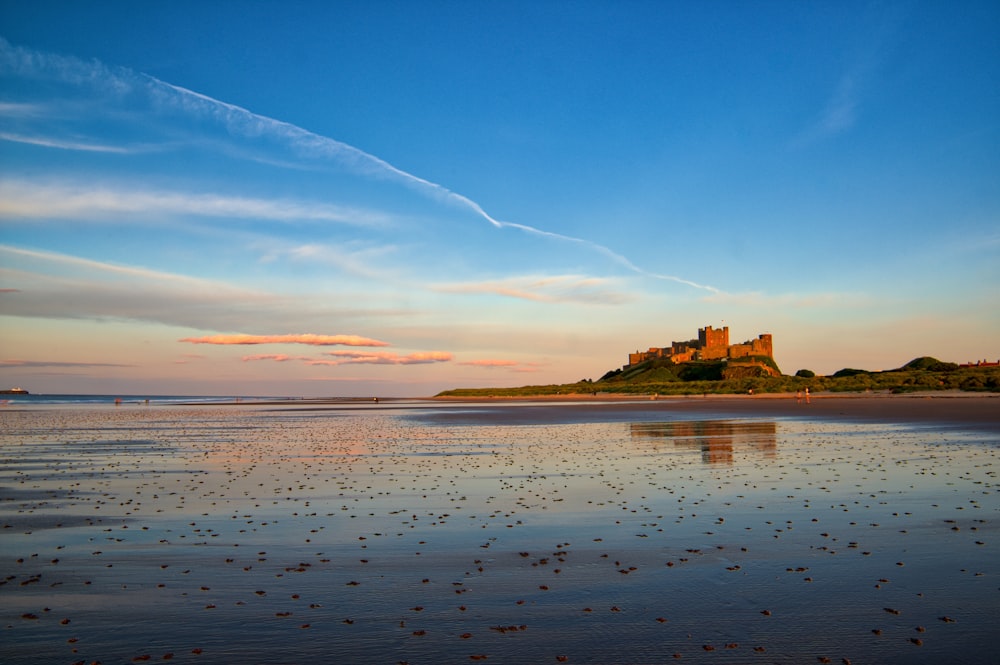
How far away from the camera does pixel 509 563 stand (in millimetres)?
12391

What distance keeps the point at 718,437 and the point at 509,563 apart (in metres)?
29.7

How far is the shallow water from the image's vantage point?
28.2 feet

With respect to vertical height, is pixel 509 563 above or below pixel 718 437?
below

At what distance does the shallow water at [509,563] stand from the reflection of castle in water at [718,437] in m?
3.80

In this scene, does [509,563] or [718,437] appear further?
[718,437]

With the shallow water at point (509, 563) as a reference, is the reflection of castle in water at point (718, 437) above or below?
above

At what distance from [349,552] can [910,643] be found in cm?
950

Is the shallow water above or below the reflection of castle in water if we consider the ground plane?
below

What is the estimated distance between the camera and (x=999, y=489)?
19.2 metres

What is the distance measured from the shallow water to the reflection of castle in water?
150 inches

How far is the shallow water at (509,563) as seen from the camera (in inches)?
338

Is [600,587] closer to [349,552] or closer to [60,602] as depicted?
[349,552]

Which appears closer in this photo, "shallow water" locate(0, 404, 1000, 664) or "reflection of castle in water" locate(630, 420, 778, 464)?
"shallow water" locate(0, 404, 1000, 664)

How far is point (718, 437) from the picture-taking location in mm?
39250
